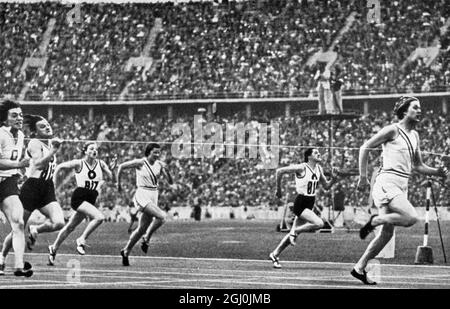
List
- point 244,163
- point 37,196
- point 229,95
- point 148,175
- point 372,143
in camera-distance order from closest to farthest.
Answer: point 372,143, point 37,196, point 148,175, point 244,163, point 229,95

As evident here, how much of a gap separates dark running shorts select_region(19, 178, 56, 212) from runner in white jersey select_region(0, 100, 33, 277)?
107 inches

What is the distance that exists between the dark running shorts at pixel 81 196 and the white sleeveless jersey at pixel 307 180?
4047 millimetres

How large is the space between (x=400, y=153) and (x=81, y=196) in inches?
312

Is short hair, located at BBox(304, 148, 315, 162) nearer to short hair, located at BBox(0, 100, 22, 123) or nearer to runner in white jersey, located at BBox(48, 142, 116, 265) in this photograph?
runner in white jersey, located at BBox(48, 142, 116, 265)

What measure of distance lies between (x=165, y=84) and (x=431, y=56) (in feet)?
54.8

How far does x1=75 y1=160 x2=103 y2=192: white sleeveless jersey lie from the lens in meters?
18.3

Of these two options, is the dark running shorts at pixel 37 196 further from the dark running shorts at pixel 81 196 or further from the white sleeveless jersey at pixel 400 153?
the white sleeveless jersey at pixel 400 153

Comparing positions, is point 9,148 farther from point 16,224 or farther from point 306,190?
point 306,190

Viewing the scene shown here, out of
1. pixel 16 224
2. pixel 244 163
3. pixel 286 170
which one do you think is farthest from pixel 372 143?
pixel 244 163

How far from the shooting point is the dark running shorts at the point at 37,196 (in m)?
15.3

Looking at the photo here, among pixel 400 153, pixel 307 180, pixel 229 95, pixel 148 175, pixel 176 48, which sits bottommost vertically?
pixel 307 180

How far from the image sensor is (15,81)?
57656mm

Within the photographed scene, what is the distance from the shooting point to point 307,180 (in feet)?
56.7
